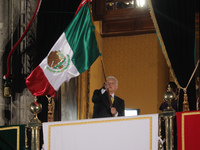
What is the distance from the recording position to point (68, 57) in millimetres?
3641

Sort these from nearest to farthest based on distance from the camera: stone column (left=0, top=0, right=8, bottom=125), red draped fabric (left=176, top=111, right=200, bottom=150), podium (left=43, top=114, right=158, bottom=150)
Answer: podium (left=43, top=114, right=158, bottom=150), red draped fabric (left=176, top=111, right=200, bottom=150), stone column (left=0, top=0, right=8, bottom=125)

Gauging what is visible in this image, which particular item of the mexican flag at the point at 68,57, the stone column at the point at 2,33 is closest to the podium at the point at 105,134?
the mexican flag at the point at 68,57

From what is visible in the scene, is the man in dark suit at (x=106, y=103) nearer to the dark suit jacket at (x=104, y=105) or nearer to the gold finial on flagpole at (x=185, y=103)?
the dark suit jacket at (x=104, y=105)

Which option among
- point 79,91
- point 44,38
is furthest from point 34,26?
point 79,91

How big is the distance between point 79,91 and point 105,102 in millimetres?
2139

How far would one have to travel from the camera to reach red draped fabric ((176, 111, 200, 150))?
2844 mm

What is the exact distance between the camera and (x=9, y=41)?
417 centimetres

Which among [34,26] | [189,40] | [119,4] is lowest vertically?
[189,40]

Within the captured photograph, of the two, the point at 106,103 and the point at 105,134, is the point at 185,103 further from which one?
the point at 106,103

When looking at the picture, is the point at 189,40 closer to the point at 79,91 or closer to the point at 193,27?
the point at 193,27

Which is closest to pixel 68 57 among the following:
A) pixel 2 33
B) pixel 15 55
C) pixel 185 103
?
pixel 15 55

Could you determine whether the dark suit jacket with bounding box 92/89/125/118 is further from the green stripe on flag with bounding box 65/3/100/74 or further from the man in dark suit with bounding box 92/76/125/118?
the green stripe on flag with bounding box 65/3/100/74

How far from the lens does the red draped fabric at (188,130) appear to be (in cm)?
284

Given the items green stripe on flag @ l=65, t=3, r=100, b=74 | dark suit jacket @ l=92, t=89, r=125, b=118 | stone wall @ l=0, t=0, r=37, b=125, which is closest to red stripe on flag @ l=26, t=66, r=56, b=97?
green stripe on flag @ l=65, t=3, r=100, b=74
